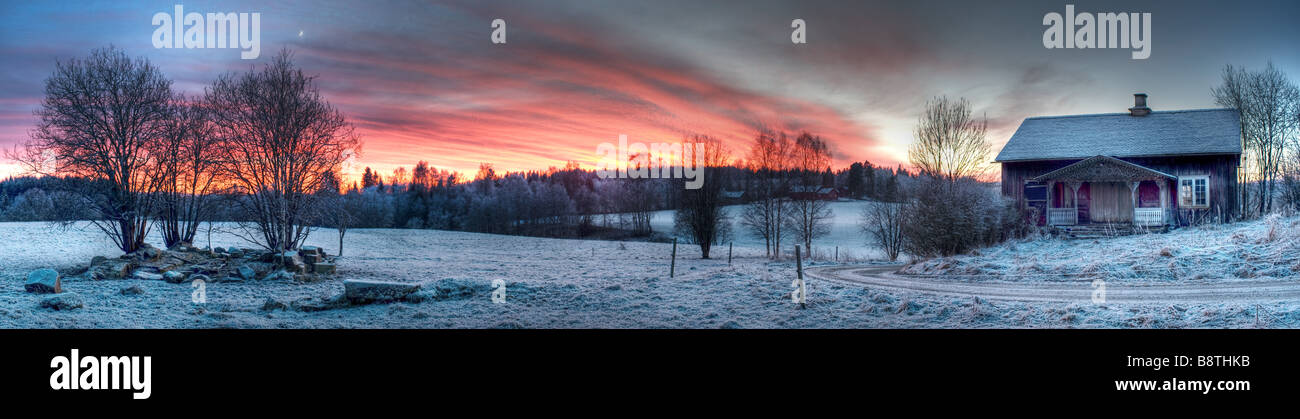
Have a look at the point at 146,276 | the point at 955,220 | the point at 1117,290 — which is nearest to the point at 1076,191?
the point at 955,220

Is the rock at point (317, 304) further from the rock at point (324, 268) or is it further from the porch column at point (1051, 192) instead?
the porch column at point (1051, 192)

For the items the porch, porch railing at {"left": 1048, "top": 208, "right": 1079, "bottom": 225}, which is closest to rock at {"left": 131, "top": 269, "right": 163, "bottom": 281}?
the porch

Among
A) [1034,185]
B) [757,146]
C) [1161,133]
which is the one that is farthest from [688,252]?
[1161,133]

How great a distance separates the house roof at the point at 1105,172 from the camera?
1841cm

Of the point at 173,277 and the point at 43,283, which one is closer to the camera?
the point at 43,283

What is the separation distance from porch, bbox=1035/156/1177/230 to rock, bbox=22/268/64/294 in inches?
1034

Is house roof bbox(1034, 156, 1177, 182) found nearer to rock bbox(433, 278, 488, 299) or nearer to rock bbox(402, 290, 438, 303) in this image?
rock bbox(433, 278, 488, 299)

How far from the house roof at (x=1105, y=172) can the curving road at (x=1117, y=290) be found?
35.9 ft

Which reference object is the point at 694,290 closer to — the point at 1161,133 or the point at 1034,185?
the point at 1034,185

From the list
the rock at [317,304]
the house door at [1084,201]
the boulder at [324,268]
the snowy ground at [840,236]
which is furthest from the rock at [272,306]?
the house door at [1084,201]

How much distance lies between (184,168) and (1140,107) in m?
31.7

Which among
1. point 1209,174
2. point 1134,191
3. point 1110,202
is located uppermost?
point 1209,174

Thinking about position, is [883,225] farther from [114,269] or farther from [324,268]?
[114,269]

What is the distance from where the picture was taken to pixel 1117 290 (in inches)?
372
